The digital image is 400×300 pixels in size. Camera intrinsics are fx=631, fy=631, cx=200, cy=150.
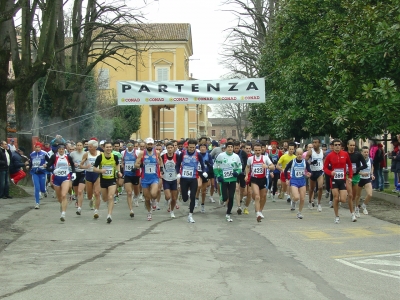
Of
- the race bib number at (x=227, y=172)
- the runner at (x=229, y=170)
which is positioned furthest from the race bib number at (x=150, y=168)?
the race bib number at (x=227, y=172)

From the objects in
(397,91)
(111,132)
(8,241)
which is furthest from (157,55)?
(8,241)

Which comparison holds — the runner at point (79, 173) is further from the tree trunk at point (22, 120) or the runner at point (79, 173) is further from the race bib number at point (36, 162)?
the tree trunk at point (22, 120)

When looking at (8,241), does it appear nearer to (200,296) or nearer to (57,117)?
(200,296)

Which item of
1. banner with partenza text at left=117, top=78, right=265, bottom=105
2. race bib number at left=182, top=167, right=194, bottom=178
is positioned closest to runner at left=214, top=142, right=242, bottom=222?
race bib number at left=182, top=167, right=194, bottom=178

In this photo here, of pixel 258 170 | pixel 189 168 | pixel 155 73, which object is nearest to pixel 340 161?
pixel 258 170

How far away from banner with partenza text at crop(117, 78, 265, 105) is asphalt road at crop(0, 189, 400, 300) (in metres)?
8.78

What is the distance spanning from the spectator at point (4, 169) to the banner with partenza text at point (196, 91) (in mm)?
5623

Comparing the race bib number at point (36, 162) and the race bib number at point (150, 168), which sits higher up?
the race bib number at point (36, 162)

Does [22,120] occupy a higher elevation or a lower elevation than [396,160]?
higher

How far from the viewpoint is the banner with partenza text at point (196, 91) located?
76.4ft

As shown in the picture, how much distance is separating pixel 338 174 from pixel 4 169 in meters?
10.2

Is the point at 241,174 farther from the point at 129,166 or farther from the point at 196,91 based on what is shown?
the point at 196,91

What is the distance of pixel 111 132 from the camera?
1919 inches

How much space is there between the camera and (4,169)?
1908cm
